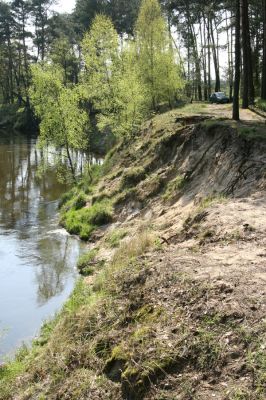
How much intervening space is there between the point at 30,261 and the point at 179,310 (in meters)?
11.6

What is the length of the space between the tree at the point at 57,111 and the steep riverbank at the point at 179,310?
45.5 ft

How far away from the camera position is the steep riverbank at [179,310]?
7.00m

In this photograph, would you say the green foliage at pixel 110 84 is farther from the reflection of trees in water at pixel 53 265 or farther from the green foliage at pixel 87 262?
the green foliage at pixel 87 262

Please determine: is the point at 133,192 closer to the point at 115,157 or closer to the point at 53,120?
the point at 115,157

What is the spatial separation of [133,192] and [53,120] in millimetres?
10871

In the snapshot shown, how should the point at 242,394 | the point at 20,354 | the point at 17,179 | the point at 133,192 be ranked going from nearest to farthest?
the point at 242,394, the point at 20,354, the point at 133,192, the point at 17,179

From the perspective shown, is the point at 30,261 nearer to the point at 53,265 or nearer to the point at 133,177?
the point at 53,265

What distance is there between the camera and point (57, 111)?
30.1m

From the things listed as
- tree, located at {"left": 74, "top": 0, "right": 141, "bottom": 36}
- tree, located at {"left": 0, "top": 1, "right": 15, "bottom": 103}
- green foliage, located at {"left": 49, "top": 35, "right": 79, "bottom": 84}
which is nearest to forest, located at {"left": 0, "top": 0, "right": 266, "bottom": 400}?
tree, located at {"left": 74, "top": 0, "right": 141, "bottom": 36}

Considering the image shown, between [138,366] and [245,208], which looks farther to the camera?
[245,208]

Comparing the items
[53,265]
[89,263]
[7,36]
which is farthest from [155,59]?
[7,36]

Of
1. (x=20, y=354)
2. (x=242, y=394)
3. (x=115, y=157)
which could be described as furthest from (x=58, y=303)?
(x=115, y=157)

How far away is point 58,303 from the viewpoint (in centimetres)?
1512

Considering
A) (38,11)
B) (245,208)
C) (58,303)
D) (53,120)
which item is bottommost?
(58,303)
